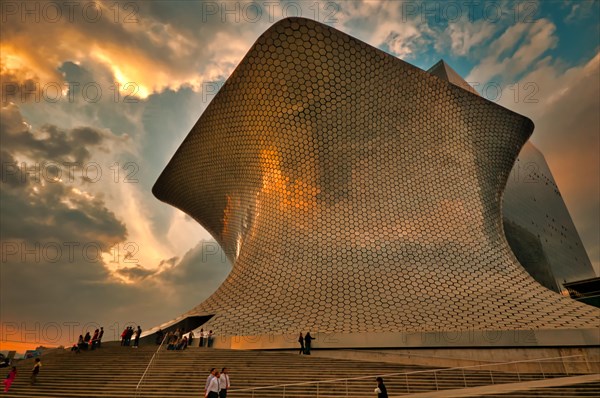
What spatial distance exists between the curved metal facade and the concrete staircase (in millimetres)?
3920

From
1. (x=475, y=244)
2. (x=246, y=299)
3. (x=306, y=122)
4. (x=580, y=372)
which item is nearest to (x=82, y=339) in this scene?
(x=246, y=299)

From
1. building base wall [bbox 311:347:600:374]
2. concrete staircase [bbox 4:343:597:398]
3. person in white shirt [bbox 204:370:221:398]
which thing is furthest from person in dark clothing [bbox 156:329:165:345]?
person in white shirt [bbox 204:370:221:398]

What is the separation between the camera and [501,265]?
14555 millimetres

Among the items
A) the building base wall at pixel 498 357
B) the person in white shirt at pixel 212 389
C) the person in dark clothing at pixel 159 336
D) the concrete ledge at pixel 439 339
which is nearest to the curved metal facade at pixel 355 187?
the concrete ledge at pixel 439 339

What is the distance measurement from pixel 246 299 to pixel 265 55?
10.4 meters

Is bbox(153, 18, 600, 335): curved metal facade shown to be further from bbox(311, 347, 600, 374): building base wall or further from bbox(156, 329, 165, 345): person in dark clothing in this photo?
bbox(311, 347, 600, 374): building base wall

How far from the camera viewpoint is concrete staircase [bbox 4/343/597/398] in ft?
21.8

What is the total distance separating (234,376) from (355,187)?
413 inches

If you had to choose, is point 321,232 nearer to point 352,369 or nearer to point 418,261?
point 418,261

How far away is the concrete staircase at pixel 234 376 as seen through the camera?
6645 millimetres

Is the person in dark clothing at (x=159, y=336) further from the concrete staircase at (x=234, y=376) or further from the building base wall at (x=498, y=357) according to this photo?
the building base wall at (x=498, y=357)

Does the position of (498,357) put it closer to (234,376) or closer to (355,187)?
(234,376)

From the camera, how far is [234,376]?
24.8ft

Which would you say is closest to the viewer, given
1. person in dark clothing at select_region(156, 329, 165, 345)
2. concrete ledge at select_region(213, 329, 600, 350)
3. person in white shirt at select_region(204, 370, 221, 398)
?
person in white shirt at select_region(204, 370, 221, 398)
